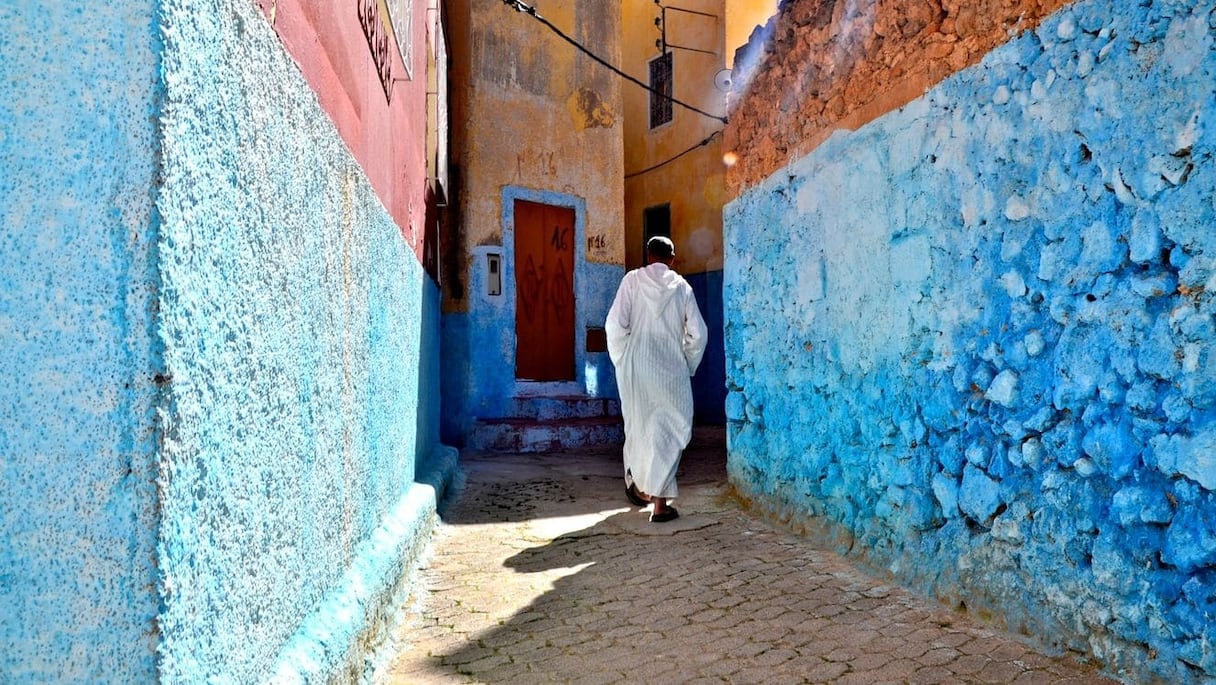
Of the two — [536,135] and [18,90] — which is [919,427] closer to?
[18,90]

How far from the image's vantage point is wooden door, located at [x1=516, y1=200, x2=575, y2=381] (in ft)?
33.4

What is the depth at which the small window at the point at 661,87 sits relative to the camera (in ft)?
46.8

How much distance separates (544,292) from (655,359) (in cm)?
518

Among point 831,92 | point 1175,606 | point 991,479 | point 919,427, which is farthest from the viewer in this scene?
point 831,92

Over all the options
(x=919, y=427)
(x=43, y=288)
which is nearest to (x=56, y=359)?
(x=43, y=288)

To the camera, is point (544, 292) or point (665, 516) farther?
point (544, 292)

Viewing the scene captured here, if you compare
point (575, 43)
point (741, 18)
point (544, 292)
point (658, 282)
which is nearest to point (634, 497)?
point (658, 282)

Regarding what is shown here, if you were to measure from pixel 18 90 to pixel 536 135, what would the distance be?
916 centimetres

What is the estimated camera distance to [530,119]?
9.98 metres

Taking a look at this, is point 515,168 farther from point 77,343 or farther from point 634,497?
point 77,343

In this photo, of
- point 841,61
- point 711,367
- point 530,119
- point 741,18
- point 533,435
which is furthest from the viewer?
point 741,18

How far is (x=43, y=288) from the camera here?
1.10m

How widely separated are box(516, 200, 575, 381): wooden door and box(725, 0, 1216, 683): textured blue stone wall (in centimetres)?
623

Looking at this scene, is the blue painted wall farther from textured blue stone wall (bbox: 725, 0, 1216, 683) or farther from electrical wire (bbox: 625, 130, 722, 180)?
electrical wire (bbox: 625, 130, 722, 180)
